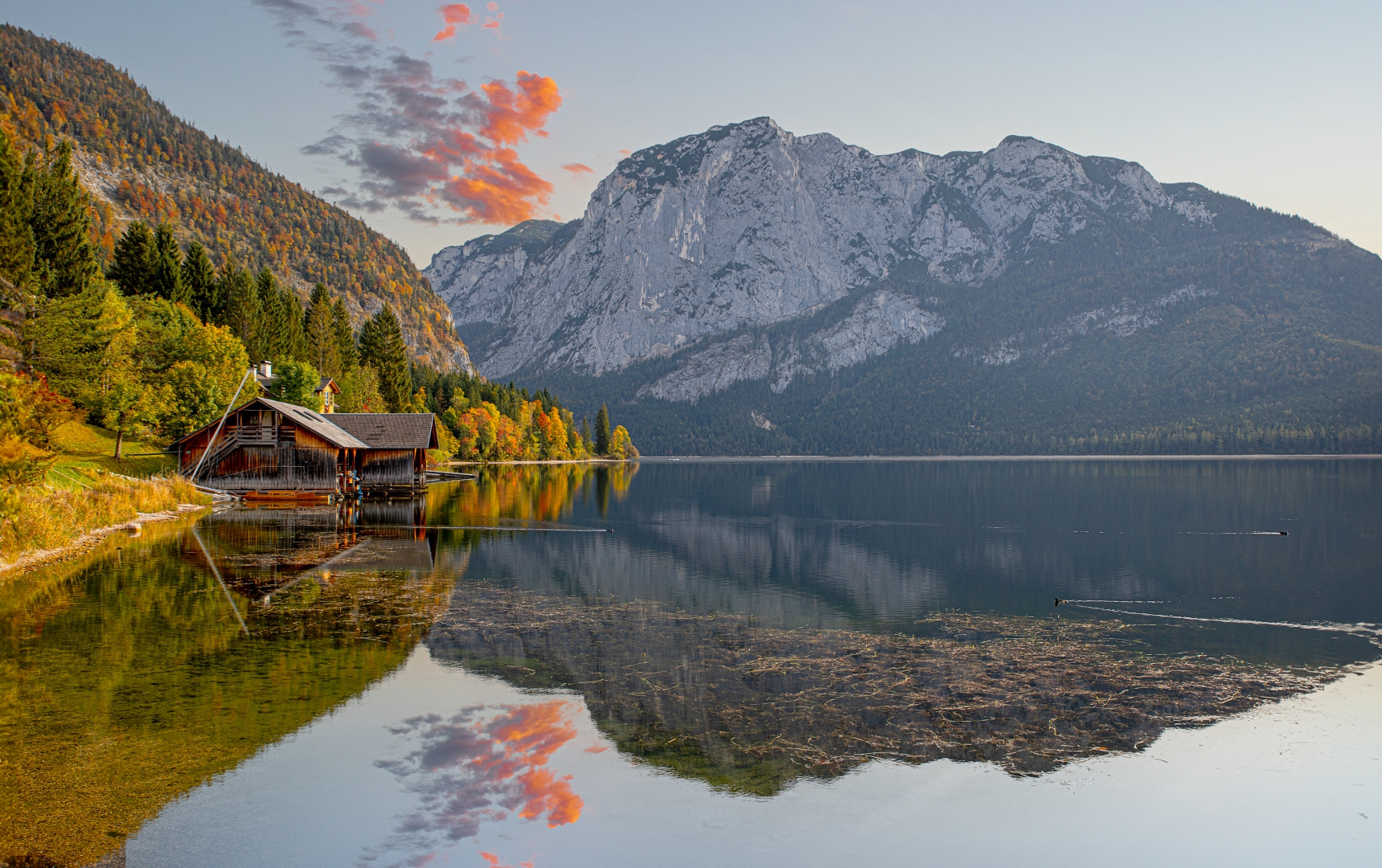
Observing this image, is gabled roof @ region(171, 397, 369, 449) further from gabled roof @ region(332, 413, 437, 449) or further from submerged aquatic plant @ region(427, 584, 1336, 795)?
submerged aquatic plant @ region(427, 584, 1336, 795)

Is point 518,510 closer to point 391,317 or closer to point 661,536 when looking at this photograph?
point 661,536

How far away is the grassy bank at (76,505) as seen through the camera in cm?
2592

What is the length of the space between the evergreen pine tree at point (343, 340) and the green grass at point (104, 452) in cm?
4223

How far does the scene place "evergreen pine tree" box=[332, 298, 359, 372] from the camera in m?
104

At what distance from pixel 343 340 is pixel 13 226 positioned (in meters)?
51.0

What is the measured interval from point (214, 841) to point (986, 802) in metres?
8.47

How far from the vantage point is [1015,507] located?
193 ft

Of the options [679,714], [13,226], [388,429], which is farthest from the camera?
[388,429]

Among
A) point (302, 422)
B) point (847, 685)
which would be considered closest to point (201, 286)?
point (302, 422)

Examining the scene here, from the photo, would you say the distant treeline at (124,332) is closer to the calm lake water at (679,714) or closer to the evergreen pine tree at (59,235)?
the evergreen pine tree at (59,235)

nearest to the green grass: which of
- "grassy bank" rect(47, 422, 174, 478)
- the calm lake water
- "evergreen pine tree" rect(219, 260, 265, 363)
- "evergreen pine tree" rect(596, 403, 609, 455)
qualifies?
"grassy bank" rect(47, 422, 174, 478)

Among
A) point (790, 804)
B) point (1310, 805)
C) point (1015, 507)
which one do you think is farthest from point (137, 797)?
point (1015, 507)

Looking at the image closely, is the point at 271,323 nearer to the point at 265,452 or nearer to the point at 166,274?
the point at 166,274

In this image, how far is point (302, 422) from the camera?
181ft
